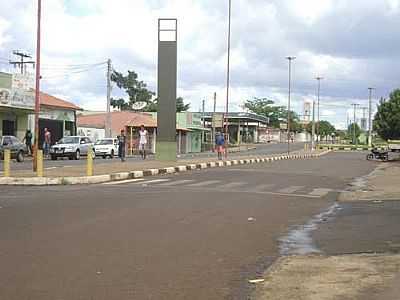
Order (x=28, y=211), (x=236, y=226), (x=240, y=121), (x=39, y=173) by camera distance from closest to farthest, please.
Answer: (x=236, y=226) → (x=28, y=211) → (x=39, y=173) → (x=240, y=121)

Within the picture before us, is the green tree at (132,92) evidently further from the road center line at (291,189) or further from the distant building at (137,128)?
the road center line at (291,189)

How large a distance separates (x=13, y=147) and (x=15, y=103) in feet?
21.6

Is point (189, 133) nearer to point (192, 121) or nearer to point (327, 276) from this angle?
point (192, 121)

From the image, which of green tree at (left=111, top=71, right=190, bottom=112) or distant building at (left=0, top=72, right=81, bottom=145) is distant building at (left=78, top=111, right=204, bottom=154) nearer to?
distant building at (left=0, top=72, right=81, bottom=145)

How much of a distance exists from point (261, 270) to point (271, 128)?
140694mm

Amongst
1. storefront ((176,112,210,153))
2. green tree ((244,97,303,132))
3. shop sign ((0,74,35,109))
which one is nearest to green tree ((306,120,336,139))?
green tree ((244,97,303,132))

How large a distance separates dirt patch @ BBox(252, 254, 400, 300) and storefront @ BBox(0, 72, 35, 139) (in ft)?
112


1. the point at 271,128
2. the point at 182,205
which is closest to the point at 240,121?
the point at 271,128

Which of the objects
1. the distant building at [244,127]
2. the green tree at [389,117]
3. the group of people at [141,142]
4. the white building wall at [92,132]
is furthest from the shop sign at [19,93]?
the distant building at [244,127]

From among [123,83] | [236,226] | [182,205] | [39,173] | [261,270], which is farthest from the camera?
[123,83]

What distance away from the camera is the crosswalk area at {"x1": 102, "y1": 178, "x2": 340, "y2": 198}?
61.3 ft

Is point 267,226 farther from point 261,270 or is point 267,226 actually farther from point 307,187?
point 307,187

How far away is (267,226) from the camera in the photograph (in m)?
11.5

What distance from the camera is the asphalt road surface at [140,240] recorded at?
6.75 metres
